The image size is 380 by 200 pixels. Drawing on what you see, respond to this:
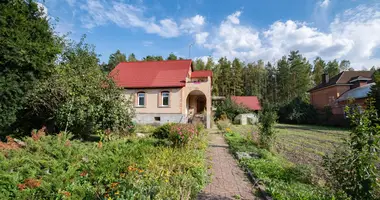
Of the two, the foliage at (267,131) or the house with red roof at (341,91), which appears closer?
the foliage at (267,131)

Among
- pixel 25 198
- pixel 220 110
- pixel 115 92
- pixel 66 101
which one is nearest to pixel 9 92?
pixel 66 101

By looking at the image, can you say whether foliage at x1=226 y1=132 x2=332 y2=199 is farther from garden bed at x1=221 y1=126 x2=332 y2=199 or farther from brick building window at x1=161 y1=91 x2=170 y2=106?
brick building window at x1=161 y1=91 x2=170 y2=106

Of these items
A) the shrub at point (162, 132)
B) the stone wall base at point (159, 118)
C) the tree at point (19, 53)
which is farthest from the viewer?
the stone wall base at point (159, 118)

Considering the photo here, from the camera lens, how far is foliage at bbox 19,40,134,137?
386 inches

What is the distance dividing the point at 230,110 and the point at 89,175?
21.7 meters

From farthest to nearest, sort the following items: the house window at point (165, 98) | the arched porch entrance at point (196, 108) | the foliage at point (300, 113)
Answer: the foliage at point (300, 113), the arched porch entrance at point (196, 108), the house window at point (165, 98)

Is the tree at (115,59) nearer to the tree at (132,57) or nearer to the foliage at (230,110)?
the tree at (132,57)

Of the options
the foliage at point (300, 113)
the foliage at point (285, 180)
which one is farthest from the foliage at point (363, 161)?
the foliage at point (300, 113)

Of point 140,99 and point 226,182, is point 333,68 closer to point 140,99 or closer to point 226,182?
point 140,99

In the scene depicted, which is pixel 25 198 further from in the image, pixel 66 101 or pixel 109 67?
pixel 109 67

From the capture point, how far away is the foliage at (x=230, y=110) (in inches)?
984

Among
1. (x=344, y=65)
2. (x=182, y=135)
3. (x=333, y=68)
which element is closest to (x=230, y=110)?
(x=182, y=135)

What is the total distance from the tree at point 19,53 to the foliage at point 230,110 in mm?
19980

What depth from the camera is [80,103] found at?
32.2 feet
